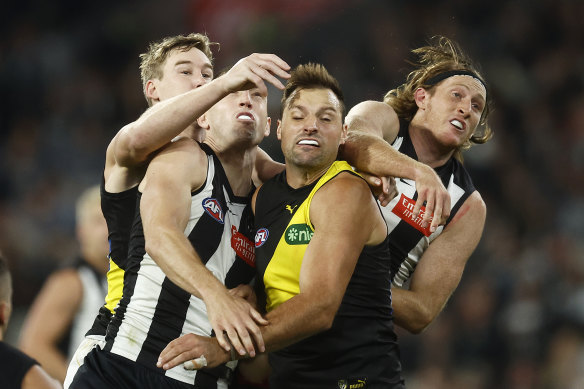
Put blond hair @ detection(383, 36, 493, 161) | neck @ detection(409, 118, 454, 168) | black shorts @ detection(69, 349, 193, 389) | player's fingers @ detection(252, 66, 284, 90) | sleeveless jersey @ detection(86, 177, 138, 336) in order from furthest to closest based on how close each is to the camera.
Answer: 1. blond hair @ detection(383, 36, 493, 161)
2. neck @ detection(409, 118, 454, 168)
3. sleeveless jersey @ detection(86, 177, 138, 336)
4. black shorts @ detection(69, 349, 193, 389)
5. player's fingers @ detection(252, 66, 284, 90)

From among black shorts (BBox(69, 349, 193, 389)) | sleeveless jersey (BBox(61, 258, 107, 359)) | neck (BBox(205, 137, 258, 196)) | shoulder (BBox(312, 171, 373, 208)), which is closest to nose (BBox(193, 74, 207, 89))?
neck (BBox(205, 137, 258, 196))

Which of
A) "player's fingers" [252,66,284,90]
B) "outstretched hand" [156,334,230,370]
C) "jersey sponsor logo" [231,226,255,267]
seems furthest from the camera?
"jersey sponsor logo" [231,226,255,267]

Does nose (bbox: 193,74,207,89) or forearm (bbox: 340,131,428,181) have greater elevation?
nose (bbox: 193,74,207,89)

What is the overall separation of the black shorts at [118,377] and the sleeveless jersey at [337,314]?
1.82ft

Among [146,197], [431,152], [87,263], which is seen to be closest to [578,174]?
[431,152]

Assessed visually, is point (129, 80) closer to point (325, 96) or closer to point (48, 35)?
point (48, 35)

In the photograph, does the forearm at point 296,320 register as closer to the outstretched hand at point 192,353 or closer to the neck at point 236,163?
the outstretched hand at point 192,353

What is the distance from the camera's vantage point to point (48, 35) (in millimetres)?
11531

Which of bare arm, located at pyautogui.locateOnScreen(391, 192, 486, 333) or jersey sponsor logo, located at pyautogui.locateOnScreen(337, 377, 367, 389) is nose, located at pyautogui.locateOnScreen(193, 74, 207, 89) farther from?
jersey sponsor logo, located at pyautogui.locateOnScreen(337, 377, 367, 389)

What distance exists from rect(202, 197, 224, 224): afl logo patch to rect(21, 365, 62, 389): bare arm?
4.11ft

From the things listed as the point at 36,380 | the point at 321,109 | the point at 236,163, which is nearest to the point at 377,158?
the point at 321,109

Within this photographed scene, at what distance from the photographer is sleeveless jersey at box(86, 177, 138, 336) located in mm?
4082

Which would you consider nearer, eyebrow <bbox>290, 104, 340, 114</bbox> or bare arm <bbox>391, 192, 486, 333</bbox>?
eyebrow <bbox>290, 104, 340, 114</bbox>

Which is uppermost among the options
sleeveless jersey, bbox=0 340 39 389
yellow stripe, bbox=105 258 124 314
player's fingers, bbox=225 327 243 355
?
yellow stripe, bbox=105 258 124 314
